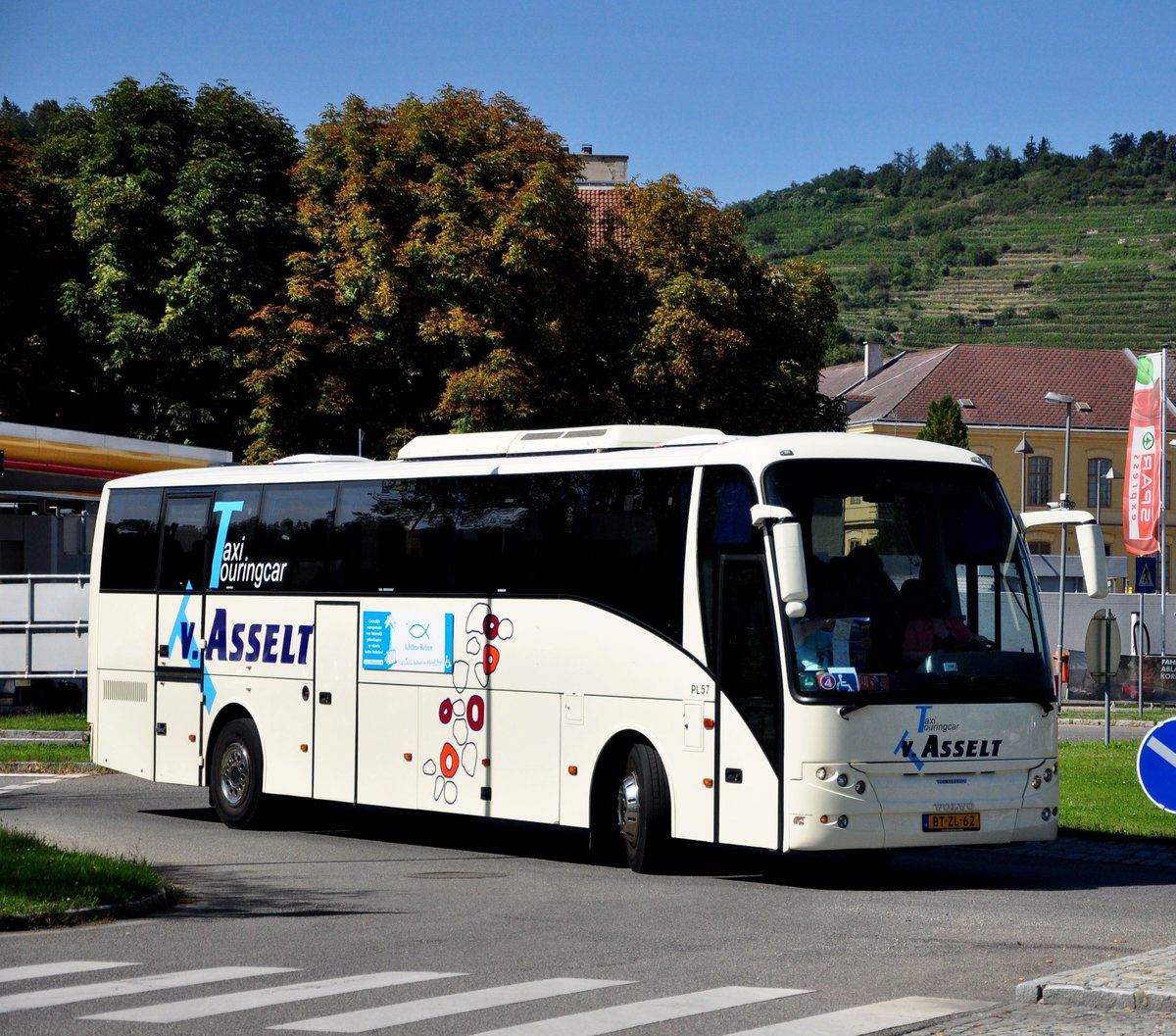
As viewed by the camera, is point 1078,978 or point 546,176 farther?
point 546,176

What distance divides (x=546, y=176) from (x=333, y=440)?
7.05 m

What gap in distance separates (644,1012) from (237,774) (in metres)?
10.7

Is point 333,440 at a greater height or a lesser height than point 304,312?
lesser

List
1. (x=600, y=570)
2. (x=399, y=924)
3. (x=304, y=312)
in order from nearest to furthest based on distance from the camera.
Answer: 1. (x=399, y=924)
2. (x=600, y=570)
3. (x=304, y=312)

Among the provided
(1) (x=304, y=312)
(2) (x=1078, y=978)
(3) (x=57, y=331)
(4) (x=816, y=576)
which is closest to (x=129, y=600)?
(4) (x=816, y=576)

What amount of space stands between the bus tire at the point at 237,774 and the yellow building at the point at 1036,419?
234ft

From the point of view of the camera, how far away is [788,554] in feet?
43.8

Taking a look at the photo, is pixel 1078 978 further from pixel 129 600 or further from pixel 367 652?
pixel 129 600

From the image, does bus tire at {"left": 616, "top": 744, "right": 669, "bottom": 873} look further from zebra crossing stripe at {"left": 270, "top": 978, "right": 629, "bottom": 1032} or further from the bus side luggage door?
zebra crossing stripe at {"left": 270, "top": 978, "right": 629, "bottom": 1032}

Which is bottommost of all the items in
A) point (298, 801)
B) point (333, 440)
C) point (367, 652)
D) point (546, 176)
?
point (298, 801)

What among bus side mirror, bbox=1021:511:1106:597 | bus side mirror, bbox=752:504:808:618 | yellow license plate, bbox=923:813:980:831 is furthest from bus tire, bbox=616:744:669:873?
bus side mirror, bbox=1021:511:1106:597

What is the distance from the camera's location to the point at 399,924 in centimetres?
1188

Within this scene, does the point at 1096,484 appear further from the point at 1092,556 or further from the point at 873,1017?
the point at 873,1017

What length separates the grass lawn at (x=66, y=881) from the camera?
12000mm
